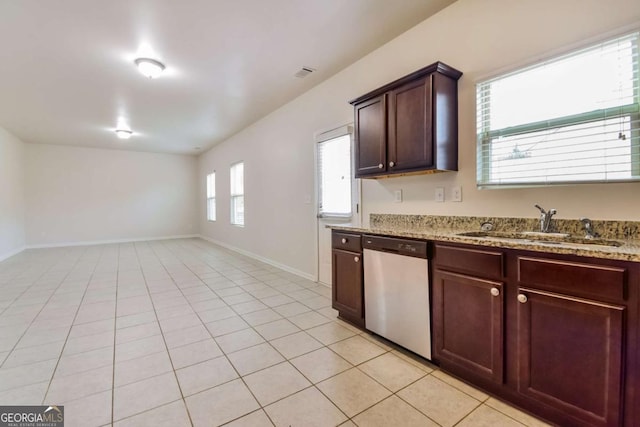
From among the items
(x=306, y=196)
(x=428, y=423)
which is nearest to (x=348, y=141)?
(x=306, y=196)

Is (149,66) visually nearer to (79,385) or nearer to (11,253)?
(79,385)

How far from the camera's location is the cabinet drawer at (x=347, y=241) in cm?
260

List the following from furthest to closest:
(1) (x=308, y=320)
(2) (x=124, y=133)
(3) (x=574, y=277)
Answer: (2) (x=124, y=133)
(1) (x=308, y=320)
(3) (x=574, y=277)

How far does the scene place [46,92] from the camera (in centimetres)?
412

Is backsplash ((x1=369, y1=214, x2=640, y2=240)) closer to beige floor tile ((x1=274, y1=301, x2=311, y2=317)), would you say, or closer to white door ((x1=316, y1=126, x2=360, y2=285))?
white door ((x1=316, y1=126, x2=360, y2=285))

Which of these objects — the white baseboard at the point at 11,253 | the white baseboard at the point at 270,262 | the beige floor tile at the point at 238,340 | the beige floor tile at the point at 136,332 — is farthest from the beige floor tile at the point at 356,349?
the white baseboard at the point at 11,253

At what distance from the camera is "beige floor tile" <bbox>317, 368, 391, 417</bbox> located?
5.46 ft

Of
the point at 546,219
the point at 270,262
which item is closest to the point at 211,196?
the point at 270,262

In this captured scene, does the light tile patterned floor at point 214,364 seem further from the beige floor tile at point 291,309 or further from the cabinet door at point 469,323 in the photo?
the cabinet door at point 469,323

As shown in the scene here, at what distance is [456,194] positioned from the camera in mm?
2385

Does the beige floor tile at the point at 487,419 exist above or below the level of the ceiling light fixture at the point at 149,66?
below

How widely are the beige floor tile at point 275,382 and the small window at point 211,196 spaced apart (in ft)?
22.9

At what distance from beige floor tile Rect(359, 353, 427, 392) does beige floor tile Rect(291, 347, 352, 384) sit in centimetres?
16

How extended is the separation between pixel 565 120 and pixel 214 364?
2776mm
